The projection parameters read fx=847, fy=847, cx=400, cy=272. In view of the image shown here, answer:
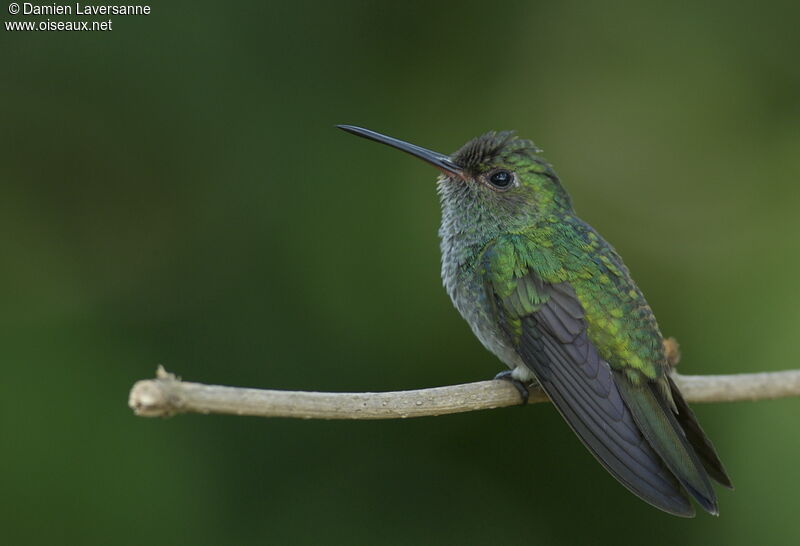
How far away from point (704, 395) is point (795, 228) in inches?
94.4

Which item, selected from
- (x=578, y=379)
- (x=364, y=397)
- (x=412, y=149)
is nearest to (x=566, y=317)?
(x=578, y=379)

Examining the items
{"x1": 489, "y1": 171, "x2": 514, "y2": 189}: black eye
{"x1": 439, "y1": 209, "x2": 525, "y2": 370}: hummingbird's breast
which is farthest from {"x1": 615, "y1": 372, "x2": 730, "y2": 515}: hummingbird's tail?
{"x1": 489, "y1": 171, "x2": 514, "y2": 189}: black eye

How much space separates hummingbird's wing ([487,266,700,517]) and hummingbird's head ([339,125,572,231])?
378 millimetres

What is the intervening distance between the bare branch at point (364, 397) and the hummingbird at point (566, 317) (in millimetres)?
173

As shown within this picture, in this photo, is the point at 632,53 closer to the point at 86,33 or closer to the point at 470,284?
the point at 470,284

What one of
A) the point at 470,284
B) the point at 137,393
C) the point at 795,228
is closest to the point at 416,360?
the point at 470,284

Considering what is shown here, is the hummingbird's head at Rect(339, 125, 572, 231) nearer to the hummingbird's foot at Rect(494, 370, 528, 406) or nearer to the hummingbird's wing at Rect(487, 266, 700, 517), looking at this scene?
the hummingbird's wing at Rect(487, 266, 700, 517)

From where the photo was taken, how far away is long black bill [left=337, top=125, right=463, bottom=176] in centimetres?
372

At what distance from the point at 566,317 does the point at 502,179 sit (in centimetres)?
84

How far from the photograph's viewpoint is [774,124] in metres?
5.39

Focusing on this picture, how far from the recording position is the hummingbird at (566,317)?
3.13 m

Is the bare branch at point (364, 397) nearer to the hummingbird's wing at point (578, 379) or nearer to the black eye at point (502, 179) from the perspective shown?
the hummingbird's wing at point (578, 379)

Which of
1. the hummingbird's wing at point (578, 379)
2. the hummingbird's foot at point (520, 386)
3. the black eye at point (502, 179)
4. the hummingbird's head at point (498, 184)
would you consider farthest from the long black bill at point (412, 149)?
the hummingbird's foot at point (520, 386)

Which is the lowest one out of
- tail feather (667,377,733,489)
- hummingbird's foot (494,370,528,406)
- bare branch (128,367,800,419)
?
tail feather (667,377,733,489)
